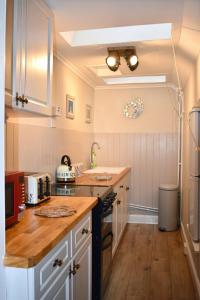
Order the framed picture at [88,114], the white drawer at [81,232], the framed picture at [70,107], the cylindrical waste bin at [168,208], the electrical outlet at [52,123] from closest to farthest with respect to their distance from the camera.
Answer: the white drawer at [81,232] < the electrical outlet at [52,123] < the framed picture at [70,107] < the cylindrical waste bin at [168,208] < the framed picture at [88,114]

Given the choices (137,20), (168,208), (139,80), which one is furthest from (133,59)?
(168,208)

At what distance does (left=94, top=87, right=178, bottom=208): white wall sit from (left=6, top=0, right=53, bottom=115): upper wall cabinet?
2.78 m

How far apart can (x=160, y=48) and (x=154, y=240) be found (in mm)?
2410

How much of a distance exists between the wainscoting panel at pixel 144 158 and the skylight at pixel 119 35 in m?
2.16

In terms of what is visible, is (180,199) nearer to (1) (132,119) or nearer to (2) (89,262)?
(1) (132,119)

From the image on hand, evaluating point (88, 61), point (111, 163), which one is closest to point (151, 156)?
point (111, 163)

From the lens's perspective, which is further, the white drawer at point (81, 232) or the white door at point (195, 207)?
the white door at point (195, 207)

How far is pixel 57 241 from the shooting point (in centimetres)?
133

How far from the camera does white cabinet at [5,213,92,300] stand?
3.71ft

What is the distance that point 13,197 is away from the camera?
4.94 ft

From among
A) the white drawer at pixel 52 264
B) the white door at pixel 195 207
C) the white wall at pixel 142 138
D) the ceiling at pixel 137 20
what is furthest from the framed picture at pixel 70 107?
the white drawer at pixel 52 264

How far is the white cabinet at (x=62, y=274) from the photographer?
1129mm

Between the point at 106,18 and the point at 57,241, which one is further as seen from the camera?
the point at 106,18

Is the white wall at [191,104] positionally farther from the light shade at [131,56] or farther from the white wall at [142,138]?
the white wall at [142,138]
